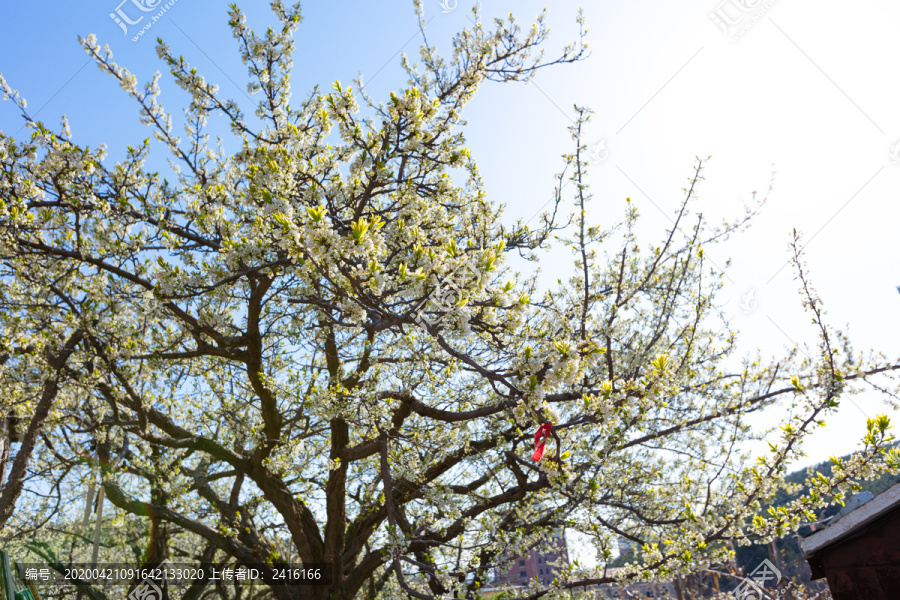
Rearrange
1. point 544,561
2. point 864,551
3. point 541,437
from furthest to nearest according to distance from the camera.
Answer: point 544,561
point 864,551
point 541,437

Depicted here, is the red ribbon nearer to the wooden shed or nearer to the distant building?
the distant building

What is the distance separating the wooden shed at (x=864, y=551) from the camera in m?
3.94

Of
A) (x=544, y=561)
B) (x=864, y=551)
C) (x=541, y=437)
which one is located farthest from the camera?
(x=544, y=561)

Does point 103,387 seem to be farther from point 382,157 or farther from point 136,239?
point 382,157

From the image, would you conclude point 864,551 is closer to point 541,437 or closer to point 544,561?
point 541,437

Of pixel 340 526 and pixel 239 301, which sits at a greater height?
pixel 239 301

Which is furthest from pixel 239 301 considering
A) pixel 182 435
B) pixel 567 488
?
pixel 567 488

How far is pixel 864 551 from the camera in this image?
4.12 metres

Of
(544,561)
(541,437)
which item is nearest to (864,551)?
(541,437)

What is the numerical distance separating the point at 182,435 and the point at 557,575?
5.22m

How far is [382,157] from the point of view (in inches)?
184

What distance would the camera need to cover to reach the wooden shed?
3.94 meters

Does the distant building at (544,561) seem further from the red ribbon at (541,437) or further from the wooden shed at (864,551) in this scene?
the wooden shed at (864,551)

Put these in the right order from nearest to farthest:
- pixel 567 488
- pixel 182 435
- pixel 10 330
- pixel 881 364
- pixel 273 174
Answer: pixel 881 364 → pixel 567 488 → pixel 273 174 → pixel 10 330 → pixel 182 435
